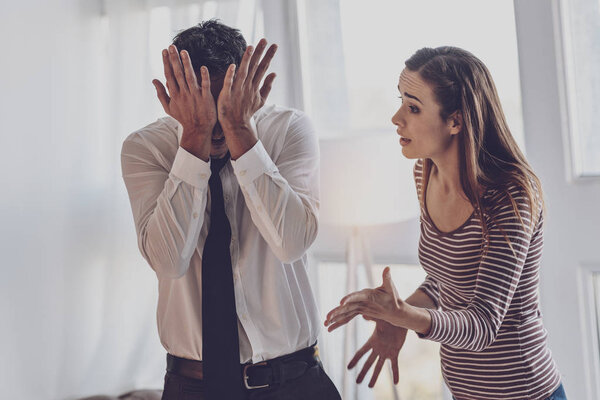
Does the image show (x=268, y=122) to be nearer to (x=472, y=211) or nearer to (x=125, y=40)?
(x=472, y=211)

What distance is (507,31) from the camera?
81.6 inches

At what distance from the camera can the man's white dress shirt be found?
1.31 metres

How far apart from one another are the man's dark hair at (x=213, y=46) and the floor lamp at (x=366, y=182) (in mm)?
757

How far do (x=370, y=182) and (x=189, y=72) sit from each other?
3.12 ft

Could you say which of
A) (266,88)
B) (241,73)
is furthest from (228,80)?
(266,88)

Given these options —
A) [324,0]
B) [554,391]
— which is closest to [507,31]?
[324,0]

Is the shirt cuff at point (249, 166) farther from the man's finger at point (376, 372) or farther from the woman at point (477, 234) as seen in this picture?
the man's finger at point (376, 372)

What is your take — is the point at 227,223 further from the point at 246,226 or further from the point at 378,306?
the point at 378,306

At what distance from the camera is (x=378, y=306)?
1.11 meters

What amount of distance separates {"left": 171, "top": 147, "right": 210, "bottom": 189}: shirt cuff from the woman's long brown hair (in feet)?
1.69

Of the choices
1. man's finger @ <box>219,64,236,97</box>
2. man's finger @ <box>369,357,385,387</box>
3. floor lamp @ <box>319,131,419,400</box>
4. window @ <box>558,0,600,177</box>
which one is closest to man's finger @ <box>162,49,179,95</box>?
man's finger @ <box>219,64,236,97</box>

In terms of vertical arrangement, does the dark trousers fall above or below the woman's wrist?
below

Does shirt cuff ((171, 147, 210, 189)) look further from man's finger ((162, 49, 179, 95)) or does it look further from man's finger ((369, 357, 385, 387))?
man's finger ((369, 357, 385, 387))

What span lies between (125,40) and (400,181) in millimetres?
1174
